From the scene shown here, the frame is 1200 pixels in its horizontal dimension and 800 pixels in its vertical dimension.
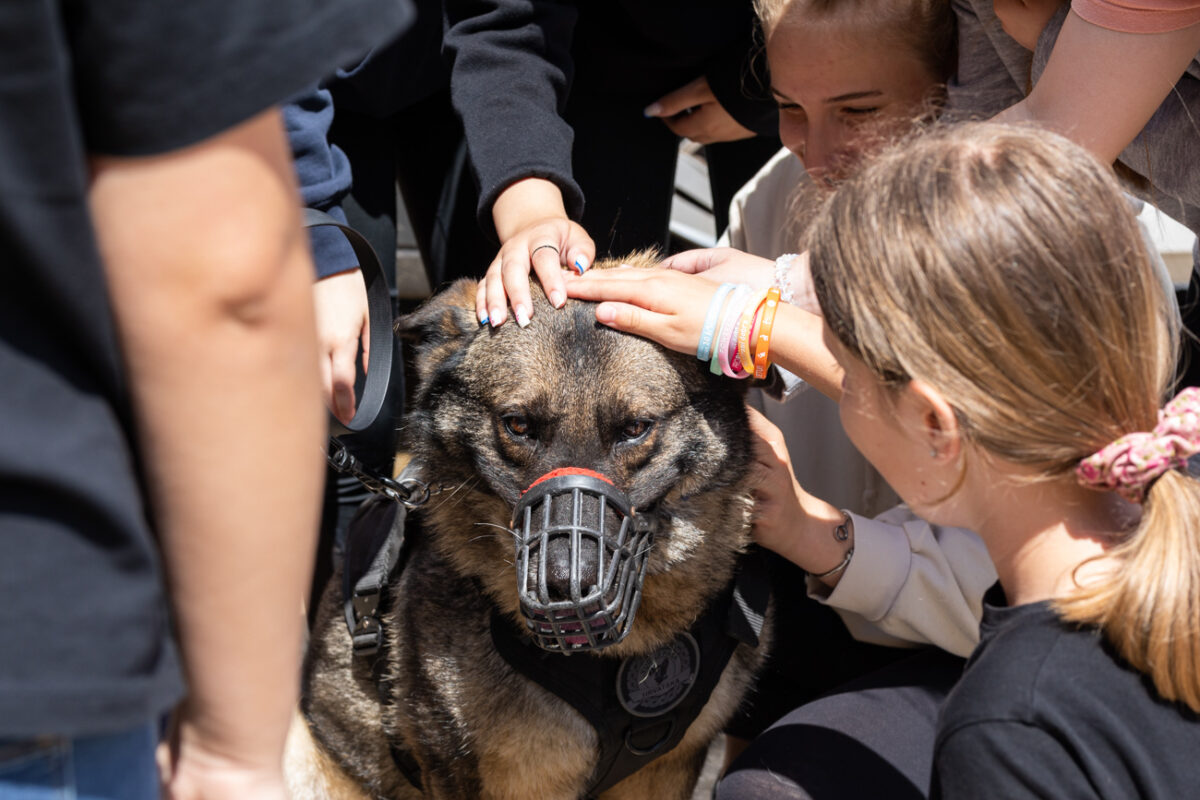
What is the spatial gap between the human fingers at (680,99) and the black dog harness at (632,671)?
1317 mm

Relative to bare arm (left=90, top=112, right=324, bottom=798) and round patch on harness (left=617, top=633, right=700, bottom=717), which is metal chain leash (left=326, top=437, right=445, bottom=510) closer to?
round patch on harness (left=617, top=633, right=700, bottom=717)

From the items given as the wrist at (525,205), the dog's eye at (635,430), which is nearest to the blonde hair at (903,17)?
the wrist at (525,205)

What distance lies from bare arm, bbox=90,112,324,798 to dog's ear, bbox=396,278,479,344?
4.81 ft

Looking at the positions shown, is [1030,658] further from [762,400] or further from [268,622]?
[762,400]

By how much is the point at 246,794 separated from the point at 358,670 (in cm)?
174

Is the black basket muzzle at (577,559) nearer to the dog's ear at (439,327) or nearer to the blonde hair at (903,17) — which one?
the dog's ear at (439,327)

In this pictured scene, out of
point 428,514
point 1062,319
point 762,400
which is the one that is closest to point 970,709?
point 1062,319

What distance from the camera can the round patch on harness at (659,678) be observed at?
221cm

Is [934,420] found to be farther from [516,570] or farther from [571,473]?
[516,570]

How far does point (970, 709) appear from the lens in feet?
4.46

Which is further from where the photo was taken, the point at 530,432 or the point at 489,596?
the point at 489,596

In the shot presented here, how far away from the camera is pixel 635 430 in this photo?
7.17ft

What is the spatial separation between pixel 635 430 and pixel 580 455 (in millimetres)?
163

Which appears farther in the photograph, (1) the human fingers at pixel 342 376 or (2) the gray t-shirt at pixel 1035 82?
(1) the human fingers at pixel 342 376
